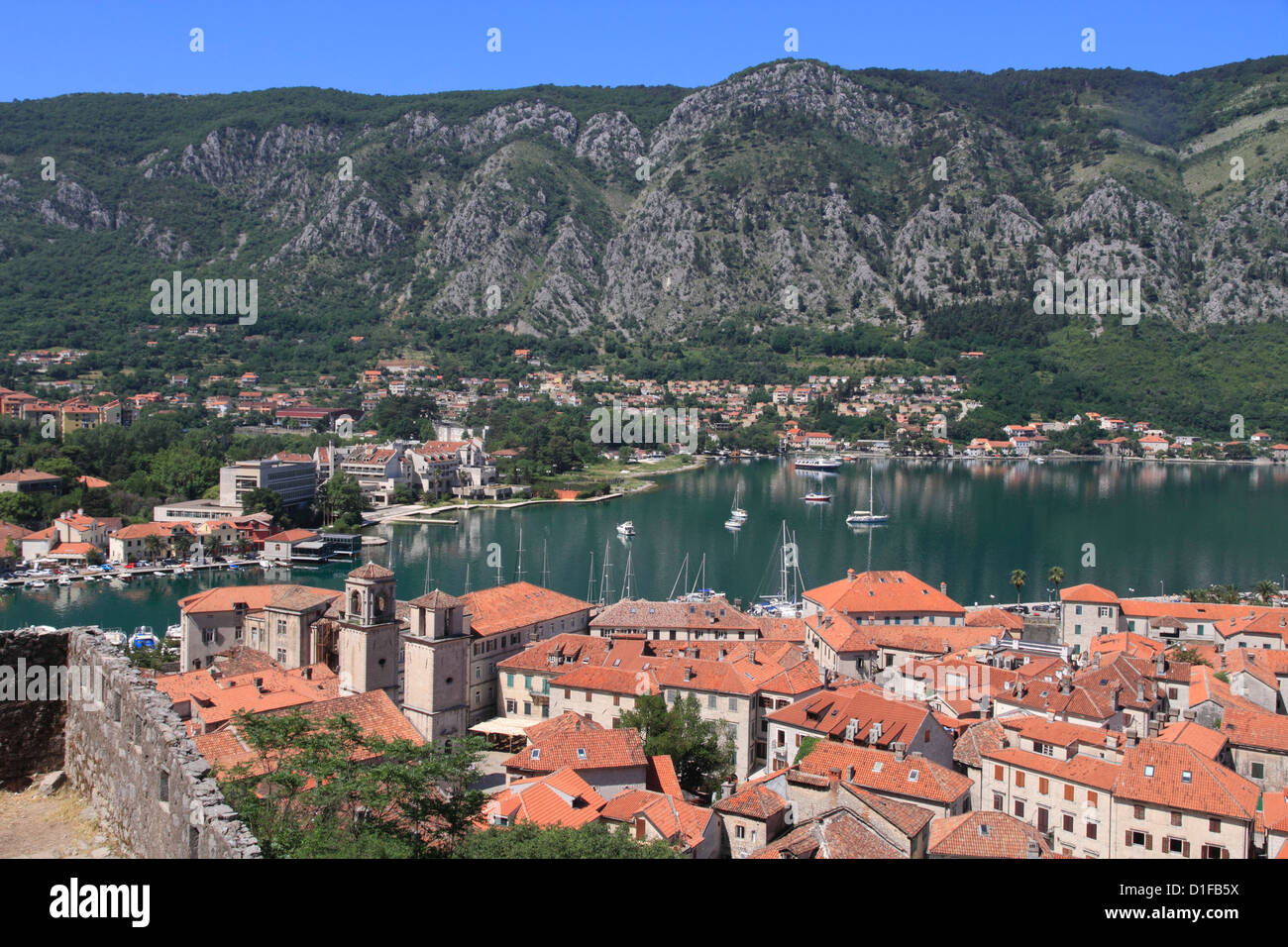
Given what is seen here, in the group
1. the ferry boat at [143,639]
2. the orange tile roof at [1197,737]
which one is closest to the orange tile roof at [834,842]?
the orange tile roof at [1197,737]

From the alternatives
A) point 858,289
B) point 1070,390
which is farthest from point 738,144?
point 1070,390

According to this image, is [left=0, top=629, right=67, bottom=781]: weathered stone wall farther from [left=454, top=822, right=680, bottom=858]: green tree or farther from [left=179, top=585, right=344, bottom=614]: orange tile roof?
[left=179, top=585, right=344, bottom=614]: orange tile roof

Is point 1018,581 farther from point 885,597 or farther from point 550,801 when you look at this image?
point 550,801

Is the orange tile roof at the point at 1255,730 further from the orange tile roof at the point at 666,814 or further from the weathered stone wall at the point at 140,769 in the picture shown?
the weathered stone wall at the point at 140,769

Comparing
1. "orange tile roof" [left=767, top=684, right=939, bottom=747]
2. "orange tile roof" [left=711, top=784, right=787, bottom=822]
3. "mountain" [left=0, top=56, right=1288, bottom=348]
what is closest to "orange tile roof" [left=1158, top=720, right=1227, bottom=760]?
"orange tile roof" [left=767, top=684, right=939, bottom=747]

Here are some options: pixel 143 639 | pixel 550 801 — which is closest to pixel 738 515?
pixel 143 639
